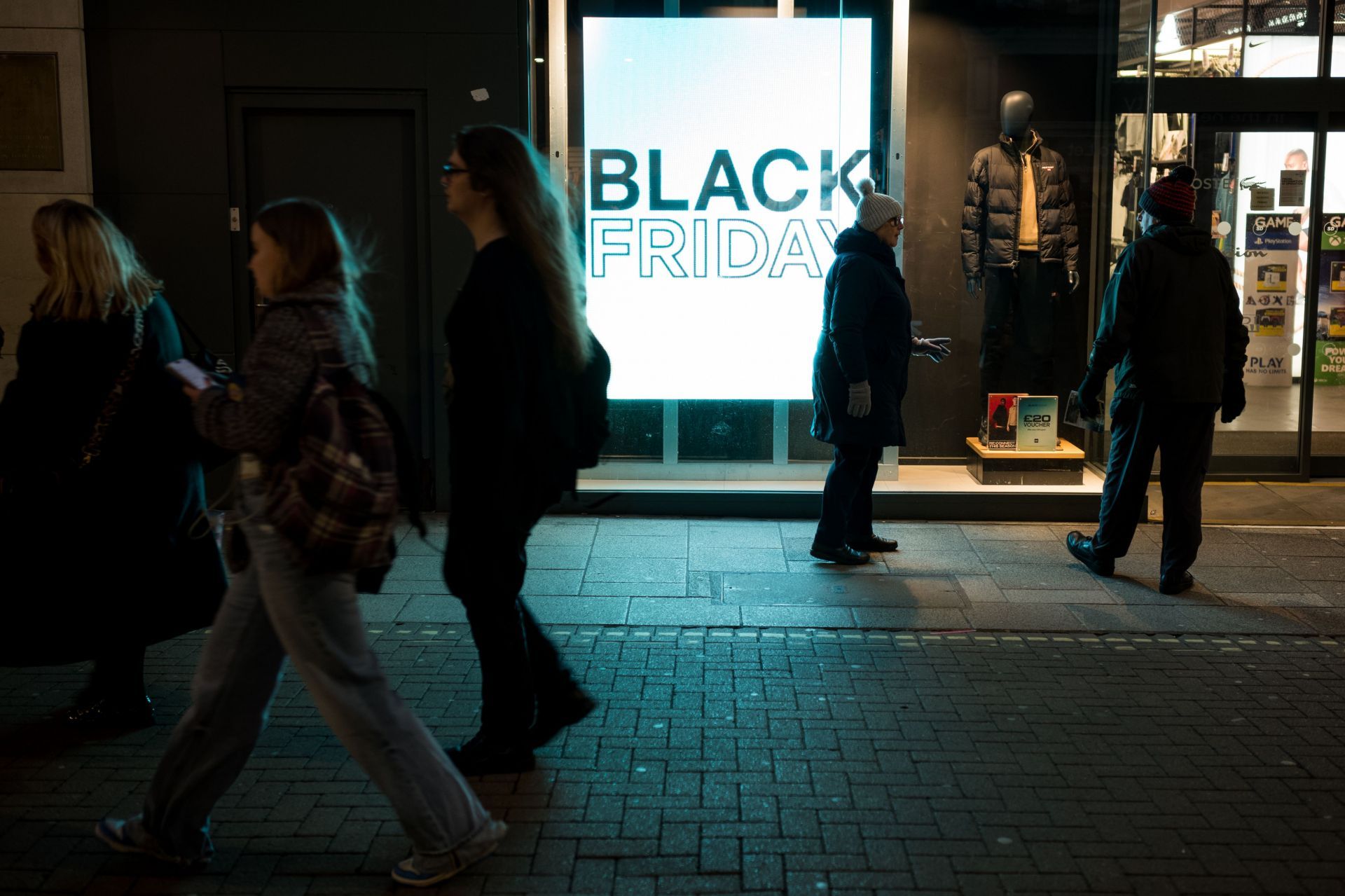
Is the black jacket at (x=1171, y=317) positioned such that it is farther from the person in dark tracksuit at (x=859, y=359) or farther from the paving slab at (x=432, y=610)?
the paving slab at (x=432, y=610)

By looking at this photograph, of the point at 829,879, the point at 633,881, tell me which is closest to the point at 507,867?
the point at 633,881

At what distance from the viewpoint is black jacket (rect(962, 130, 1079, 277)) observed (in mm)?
8820

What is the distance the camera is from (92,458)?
4469mm

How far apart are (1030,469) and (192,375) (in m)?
6.27

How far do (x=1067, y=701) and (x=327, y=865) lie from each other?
2.85 m

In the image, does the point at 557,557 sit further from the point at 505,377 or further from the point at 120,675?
the point at 505,377

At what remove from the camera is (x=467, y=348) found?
3.95 meters

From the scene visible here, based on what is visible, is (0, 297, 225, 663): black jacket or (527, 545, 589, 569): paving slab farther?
(527, 545, 589, 569): paving slab

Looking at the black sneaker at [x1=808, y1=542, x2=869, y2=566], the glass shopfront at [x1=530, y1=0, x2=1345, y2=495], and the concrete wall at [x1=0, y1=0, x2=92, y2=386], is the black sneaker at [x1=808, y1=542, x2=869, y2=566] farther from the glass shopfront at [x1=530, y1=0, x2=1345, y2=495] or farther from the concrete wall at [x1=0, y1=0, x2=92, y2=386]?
the concrete wall at [x1=0, y1=0, x2=92, y2=386]

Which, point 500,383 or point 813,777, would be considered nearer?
point 500,383

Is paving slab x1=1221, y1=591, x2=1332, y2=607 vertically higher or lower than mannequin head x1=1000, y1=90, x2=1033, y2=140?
lower

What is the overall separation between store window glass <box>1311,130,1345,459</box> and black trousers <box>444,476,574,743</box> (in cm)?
735

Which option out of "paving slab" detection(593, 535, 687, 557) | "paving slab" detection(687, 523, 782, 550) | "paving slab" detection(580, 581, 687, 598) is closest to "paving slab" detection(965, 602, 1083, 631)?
"paving slab" detection(580, 581, 687, 598)

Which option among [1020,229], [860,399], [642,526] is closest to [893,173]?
[1020,229]
